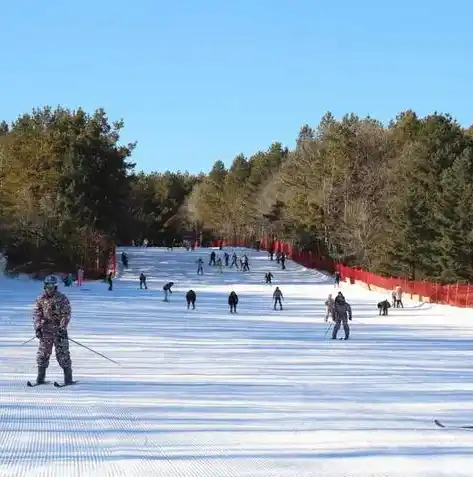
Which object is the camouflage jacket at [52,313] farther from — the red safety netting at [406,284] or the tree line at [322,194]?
the tree line at [322,194]

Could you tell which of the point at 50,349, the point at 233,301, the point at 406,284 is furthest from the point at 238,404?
the point at 406,284

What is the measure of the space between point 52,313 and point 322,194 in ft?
223

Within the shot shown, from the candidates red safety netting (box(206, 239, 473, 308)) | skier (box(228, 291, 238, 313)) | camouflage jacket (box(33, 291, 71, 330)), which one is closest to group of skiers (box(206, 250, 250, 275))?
red safety netting (box(206, 239, 473, 308))

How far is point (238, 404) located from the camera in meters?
10.2

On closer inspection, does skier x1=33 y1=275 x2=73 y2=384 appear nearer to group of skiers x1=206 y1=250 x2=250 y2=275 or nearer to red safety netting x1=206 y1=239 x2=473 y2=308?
red safety netting x1=206 y1=239 x2=473 y2=308

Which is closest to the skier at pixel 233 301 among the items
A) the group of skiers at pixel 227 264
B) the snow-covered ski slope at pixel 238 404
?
the snow-covered ski slope at pixel 238 404

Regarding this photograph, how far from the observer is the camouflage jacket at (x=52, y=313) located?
11.3 meters

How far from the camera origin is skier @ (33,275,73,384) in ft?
37.1

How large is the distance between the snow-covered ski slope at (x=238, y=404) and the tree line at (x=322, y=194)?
29.4m

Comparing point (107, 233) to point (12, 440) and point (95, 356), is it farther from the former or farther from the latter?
point (12, 440)

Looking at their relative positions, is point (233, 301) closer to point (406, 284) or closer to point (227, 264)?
point (406, 284)

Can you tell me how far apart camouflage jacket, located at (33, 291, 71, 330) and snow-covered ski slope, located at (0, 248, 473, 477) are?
919 mm

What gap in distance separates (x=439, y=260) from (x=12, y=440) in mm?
48818

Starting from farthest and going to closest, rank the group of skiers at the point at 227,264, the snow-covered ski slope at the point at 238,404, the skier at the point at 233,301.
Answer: the group of skiers at the point at 227,264
the skier at the point at 233,301
the snow-covered ski slope at the point at 238,404
